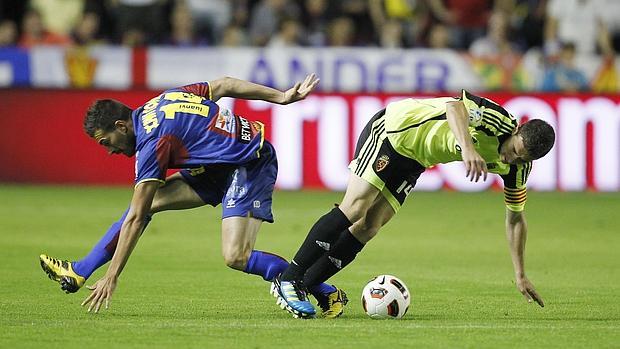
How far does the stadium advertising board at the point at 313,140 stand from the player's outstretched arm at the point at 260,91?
963 centimetres

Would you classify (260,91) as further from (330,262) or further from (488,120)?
(488,120)

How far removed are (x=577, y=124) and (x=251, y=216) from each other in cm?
1088

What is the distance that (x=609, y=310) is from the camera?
29.6 ft

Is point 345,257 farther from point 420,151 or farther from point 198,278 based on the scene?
point 198,278

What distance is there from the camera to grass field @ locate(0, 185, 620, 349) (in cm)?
764

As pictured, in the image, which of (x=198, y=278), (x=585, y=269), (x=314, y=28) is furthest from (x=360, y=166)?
(x=314, y=28)

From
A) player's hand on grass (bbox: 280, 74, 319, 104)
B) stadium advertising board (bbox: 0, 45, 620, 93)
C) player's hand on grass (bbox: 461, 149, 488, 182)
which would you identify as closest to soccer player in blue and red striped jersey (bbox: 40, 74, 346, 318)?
player's hand on grass (bbox: 280, 74, 319, 104)

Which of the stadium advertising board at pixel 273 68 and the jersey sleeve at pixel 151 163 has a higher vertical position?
the jersey sleeve at pixel 151 163

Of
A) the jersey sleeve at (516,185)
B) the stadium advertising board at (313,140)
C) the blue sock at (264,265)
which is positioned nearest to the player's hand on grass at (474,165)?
the jersey sleeve at (516,185)

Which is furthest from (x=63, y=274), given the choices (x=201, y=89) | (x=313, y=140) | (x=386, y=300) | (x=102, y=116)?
(x=313, y=140)

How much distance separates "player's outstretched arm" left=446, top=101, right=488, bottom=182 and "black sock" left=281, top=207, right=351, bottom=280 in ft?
3.38

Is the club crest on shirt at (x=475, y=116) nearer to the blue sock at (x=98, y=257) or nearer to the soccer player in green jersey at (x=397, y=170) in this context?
the soccer player in green jersey at (x=397, y=170)

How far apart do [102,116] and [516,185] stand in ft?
9.00

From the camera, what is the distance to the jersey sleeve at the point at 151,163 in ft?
26.8
